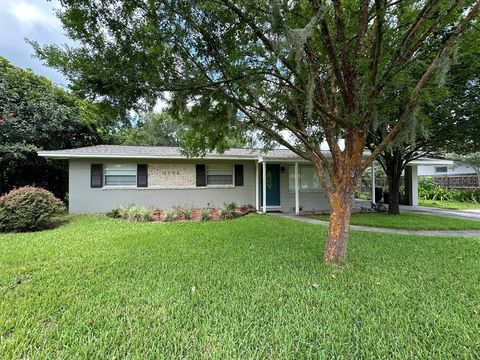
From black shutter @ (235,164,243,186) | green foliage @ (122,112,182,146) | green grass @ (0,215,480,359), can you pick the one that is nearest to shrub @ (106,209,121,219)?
green grass @ (0,215,480,359)

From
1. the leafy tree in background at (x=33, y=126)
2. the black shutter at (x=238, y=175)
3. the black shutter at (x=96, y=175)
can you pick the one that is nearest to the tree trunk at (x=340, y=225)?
the black shutter at (x=238, y=175)

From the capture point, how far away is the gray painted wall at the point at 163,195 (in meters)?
11.0

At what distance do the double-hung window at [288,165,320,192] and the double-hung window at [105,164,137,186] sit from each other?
23.8ft

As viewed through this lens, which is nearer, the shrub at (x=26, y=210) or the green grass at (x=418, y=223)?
the shrub at (x=26, y=210)

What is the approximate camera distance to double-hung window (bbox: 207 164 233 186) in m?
12.6

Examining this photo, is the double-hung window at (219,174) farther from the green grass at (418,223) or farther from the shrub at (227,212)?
the green grass at (418,223)

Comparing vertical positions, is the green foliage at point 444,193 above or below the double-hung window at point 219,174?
below

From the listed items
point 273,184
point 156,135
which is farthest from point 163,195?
point 156,135

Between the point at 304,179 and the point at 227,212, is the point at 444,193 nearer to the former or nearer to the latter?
the point at 304,179

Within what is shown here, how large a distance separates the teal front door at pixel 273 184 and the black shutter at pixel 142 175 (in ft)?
18.4

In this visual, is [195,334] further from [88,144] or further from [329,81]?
[88,144]

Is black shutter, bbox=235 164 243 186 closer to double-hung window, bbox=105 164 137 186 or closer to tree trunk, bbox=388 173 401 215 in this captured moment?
double-hung window, bbox=105 164 137 186

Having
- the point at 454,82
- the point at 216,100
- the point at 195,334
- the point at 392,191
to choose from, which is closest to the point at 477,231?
the point at 392,191

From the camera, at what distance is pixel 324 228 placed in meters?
8.16
